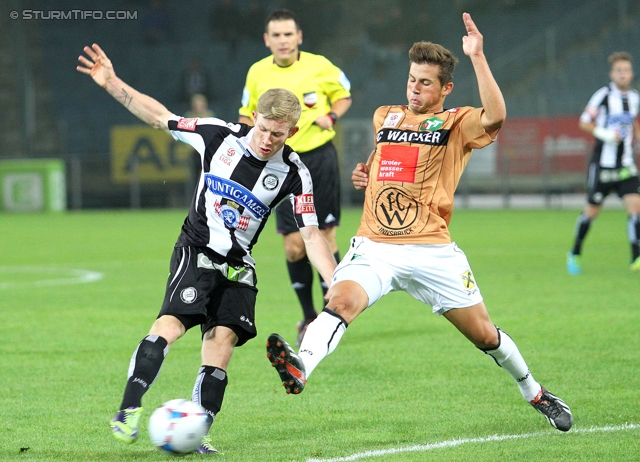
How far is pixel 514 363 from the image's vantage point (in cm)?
513

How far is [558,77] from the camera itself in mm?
28547

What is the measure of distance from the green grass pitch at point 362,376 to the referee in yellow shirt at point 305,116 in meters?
0.66

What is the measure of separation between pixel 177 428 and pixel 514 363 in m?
1.75

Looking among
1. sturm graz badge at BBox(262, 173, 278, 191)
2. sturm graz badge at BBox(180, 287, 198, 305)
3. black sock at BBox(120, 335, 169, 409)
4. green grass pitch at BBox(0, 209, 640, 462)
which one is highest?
sturm graz badge at BBox(262, 173, 278, 191)

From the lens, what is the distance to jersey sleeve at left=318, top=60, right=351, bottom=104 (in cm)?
813

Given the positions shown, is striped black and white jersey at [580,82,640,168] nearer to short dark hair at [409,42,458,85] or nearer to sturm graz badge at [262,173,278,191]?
short dark hair at [409,42,458,85]

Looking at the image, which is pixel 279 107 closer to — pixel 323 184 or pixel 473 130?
pixel 473 130

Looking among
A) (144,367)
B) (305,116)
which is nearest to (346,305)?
(144,367)

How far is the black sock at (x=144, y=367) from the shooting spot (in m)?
4.40

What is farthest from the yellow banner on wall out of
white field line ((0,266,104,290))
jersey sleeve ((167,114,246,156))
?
jersey sleeve ((167,114,246,156))

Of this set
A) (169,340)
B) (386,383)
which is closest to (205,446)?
(169,340)

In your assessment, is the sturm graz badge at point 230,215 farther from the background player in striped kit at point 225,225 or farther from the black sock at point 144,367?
the black sock at point 144,367

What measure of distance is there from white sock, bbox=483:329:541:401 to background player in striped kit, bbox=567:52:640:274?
7137 mm

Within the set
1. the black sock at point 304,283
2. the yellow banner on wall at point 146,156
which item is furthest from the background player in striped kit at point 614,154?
the yellow banner on wall at point 146,156
